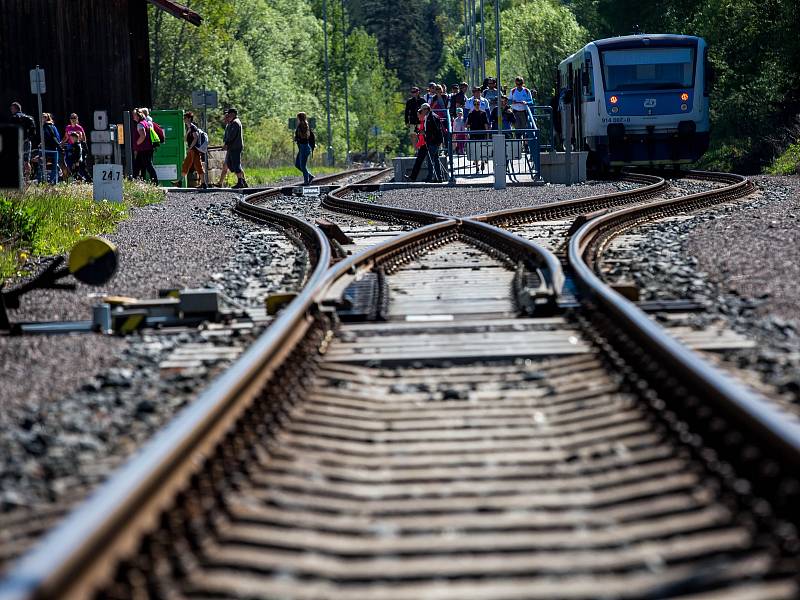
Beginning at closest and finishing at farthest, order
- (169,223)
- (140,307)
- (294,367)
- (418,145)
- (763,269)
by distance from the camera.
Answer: (294,367), (140,307), (763,269), (169,223), (418,145)

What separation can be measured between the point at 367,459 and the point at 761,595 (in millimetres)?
1745

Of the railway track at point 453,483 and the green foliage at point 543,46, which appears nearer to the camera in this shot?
the railway track at point 453,483

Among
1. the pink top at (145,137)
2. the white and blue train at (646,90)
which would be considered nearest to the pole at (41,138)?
the pink top at (145,137)

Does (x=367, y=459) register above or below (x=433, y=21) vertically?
below

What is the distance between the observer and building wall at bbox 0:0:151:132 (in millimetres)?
33688

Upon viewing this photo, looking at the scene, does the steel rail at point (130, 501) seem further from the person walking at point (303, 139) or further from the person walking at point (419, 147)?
the person walking at point (303, 139)

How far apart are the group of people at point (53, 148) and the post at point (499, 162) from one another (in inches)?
336

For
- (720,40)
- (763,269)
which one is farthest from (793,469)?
(720,40)

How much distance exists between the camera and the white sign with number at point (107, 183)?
20391 millimetres

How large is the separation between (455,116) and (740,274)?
23.2 meters

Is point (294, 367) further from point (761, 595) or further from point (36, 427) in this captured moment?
point (761, 595)

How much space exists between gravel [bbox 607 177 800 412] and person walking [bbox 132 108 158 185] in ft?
54.2

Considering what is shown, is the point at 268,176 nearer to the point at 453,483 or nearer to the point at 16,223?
the point at 16,223

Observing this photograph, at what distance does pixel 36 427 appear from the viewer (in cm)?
522
